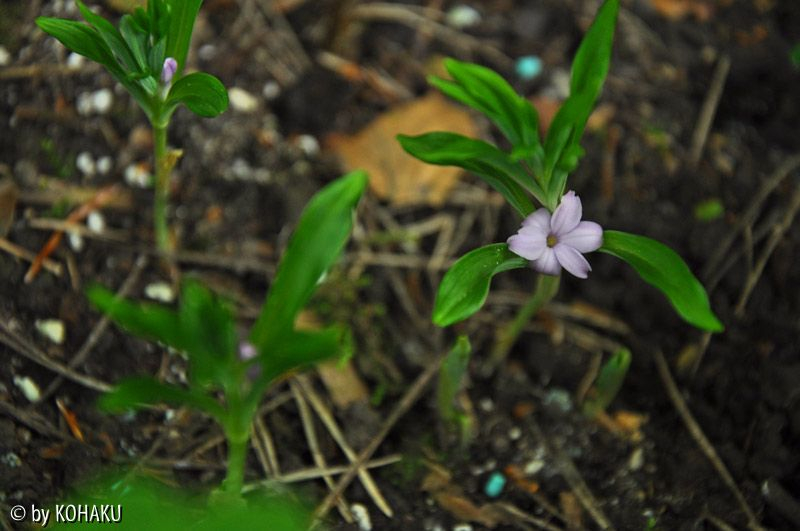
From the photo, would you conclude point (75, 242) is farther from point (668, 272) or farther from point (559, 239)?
point (668, 272)

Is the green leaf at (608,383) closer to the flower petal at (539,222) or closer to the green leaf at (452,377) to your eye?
the green leaf at (452,377)

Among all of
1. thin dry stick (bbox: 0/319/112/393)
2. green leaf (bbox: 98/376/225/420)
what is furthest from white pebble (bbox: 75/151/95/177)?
green leaf (bbox: 98/376/225/420)

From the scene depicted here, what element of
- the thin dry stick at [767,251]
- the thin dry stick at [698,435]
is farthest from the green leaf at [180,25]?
the thin dry stick at [767,251]

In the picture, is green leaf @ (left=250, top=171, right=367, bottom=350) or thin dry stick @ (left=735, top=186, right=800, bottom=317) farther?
thin dry stick @ (left=735, top=186, right=800, bottom=317)

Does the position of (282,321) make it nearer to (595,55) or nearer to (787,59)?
(595,55)

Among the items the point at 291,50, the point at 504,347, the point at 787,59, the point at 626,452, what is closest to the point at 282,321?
the point at 504,347

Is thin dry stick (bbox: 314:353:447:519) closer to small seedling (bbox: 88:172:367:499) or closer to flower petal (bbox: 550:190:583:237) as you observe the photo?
small seedling (bbox: 88:172:367:499)

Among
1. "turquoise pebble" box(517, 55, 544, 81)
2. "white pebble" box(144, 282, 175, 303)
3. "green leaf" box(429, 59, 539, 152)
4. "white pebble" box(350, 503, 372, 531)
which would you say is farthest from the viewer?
"turquoise pebble" box(517, 55, 544, 81)

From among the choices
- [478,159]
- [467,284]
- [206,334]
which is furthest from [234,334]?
[478,159]
